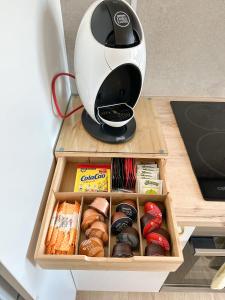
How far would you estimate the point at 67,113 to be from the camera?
2.80 ft

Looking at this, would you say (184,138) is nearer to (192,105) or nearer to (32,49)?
(192,105)

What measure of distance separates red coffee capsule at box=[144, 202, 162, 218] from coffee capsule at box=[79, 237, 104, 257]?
16 centimetres

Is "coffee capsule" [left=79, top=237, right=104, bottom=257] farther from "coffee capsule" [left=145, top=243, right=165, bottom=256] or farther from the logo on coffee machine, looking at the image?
the logo on coffee machine

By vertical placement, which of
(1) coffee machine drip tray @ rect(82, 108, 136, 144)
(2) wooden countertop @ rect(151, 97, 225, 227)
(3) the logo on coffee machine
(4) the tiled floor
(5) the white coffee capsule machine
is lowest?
(4) the tiled floor

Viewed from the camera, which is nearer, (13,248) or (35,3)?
(13,248)

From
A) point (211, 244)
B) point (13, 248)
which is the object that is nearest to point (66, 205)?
point (13, 248)

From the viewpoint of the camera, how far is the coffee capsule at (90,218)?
0.59 meters

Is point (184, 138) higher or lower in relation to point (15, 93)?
lower

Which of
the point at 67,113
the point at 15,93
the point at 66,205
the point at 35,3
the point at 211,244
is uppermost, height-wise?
the point at 35,3

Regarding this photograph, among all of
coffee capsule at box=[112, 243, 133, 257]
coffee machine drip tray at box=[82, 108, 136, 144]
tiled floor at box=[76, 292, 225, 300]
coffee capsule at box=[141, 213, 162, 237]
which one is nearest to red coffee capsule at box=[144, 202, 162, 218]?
coffee capsule at box=[141, 213, 162, 237]

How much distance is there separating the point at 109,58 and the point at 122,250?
0.49m

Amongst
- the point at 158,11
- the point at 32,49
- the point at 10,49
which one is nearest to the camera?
the point at 10,49

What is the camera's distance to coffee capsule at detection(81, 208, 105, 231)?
23.4 inches

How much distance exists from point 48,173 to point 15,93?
29cm
